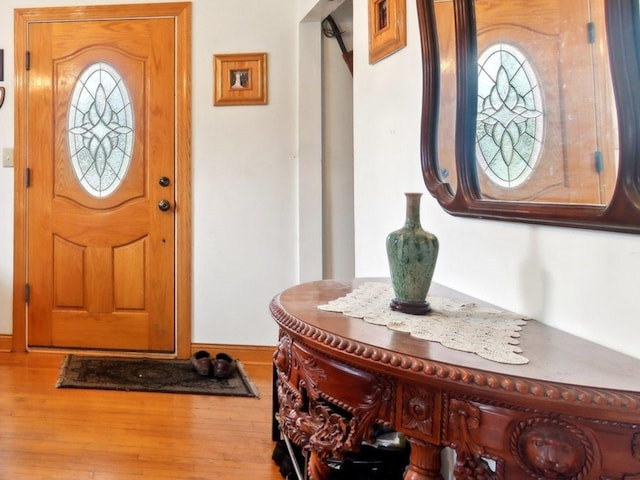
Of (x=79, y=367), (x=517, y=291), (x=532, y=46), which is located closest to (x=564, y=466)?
(x=517, y=291)

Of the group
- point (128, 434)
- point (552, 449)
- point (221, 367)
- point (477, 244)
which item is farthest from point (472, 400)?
point (221, 367)

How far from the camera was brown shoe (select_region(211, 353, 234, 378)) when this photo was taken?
232 cm

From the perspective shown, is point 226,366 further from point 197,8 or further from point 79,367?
point 197,8

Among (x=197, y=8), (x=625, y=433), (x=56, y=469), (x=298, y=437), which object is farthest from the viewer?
(x=197, y=8)

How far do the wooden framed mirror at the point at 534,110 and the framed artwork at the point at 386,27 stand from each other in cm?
18

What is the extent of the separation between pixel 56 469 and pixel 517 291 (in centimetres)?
158

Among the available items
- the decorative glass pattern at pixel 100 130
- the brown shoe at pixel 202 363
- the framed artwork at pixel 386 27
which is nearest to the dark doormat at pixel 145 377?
the brown shoe at pixel 202 363

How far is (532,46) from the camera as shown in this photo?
0.92 m

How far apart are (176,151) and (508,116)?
2.02 meters

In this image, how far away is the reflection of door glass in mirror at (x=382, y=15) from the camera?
5.02 ft

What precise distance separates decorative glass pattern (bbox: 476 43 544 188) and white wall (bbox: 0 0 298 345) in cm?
159

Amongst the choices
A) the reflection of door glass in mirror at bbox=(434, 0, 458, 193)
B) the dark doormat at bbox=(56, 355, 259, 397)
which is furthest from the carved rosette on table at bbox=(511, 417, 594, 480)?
the dark doormat at bbox=(56, 355, 259, 397)

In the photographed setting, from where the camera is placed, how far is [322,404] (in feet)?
2.71

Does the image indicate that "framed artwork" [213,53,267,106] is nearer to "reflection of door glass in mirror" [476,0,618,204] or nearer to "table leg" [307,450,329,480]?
"reflection of door glass in mirror" [476,0,618,204]
